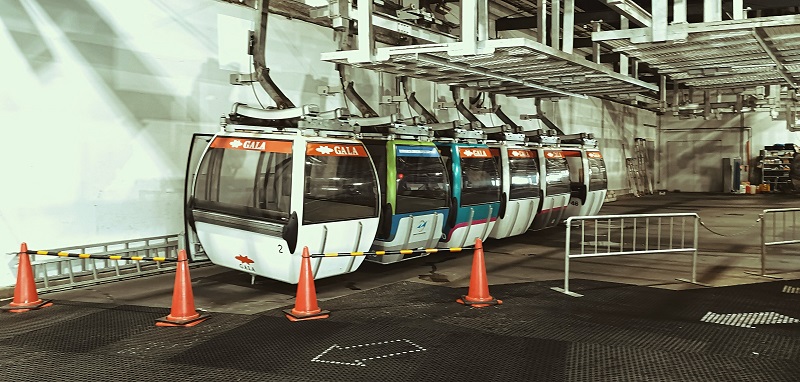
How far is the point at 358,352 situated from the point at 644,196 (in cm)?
2421

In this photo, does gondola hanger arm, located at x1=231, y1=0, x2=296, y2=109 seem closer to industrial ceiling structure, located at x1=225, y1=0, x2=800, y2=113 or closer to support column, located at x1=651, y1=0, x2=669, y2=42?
industrial ceiling structure, located at x1=225, y1=0, x2=800, y2=113

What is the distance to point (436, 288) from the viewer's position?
7.97 m

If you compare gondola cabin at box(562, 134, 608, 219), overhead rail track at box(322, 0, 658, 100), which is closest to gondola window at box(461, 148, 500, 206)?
overhead rail track at box(322, 0, 658, 100)

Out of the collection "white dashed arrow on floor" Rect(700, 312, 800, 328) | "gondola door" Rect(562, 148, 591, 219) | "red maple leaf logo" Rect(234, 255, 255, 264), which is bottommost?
"white dashed arrow on floor" Rect(700, 312, 800, 328)

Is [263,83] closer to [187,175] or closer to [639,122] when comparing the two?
[187,175]

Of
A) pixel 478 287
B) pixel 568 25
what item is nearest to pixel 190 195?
pixel 478 287

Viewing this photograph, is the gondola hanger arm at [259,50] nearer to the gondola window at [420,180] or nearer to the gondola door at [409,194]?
the gondola door at [409,194]

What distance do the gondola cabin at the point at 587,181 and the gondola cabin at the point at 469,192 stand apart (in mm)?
3936

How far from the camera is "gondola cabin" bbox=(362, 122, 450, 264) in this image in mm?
8672

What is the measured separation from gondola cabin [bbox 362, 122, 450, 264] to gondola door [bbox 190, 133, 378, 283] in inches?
34.6

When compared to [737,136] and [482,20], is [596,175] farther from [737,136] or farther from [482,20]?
[737,136]

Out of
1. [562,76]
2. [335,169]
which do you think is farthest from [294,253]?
[562,76]

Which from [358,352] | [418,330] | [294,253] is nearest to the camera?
[358,352]

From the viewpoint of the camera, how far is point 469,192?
33.3 feet
